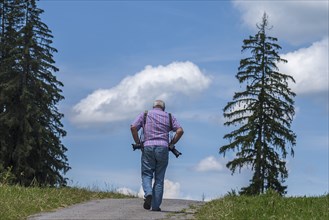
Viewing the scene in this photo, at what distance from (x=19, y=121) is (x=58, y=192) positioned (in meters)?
24.5

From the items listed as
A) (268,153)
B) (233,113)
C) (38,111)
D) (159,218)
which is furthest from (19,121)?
(159,218)

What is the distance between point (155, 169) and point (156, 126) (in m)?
0.89

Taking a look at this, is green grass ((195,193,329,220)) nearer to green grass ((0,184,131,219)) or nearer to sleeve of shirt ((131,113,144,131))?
sleeve of shirt ((131,113,144,131))

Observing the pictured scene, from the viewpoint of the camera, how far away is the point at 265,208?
11039mm

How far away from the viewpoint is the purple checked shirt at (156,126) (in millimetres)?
11805

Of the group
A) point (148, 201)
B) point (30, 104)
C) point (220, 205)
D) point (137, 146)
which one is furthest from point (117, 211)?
point (30, 104)

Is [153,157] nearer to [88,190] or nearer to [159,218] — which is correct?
[159,218]

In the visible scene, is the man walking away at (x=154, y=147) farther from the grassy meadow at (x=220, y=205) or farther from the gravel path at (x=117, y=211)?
the grassy meadow at (x=220, y=205)

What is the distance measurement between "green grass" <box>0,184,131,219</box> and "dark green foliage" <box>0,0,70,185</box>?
22192 millimetres

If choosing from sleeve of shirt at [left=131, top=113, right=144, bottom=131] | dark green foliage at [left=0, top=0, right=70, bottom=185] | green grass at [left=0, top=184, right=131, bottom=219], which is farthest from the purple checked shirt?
dark green foliage at [left=0, top=0, right=70, bottom=185]

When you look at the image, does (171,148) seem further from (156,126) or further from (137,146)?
(137,146)

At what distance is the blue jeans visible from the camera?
38.3 ft

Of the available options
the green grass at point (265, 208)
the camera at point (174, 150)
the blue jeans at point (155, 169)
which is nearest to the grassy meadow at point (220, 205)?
Result: the green grass at point (265, 208)

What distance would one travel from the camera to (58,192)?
13617mm
